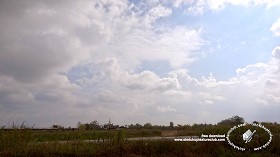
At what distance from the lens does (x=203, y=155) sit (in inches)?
778

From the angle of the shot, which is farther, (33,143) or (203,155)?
(203,155)

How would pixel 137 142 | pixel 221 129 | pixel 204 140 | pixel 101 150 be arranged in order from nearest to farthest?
pixel 101 150
pixel 137 142
pixel 204 140
pixel 221 129

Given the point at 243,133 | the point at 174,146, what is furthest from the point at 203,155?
the point at 243,133

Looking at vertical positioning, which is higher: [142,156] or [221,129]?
[221,129]

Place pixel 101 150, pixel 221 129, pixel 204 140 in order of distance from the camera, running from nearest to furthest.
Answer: pixel 101 150
pixel 204 140
pixel 221 129

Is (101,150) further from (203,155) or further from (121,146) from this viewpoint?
(203,155)

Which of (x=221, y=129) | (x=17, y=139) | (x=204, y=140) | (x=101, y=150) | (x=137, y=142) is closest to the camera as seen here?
(x=17, y=139)

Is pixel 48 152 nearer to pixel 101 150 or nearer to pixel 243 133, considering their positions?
pixel 101 150

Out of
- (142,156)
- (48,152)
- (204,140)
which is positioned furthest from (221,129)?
(48,152)

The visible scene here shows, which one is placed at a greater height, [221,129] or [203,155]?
[221,129]

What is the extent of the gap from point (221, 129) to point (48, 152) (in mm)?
12792

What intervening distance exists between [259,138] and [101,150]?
967cm

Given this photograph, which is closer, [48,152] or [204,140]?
[48,152]

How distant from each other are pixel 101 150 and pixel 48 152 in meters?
2.62
